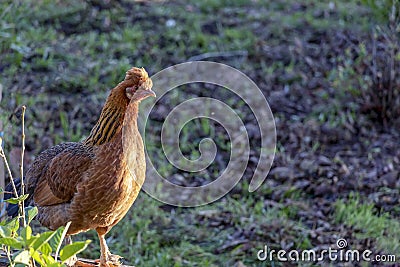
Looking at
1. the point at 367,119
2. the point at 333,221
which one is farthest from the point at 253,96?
the point at 333,221

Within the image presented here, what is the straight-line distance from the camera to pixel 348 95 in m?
6.57

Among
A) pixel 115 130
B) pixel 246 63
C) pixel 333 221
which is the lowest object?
pixel 333 221

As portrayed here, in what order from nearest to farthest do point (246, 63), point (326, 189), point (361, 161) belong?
point (326, 189)
point (361, 161)
point (246, 63)

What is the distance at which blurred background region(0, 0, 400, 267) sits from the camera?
16.1ft

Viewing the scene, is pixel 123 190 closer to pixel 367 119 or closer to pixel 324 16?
pixel 367 119

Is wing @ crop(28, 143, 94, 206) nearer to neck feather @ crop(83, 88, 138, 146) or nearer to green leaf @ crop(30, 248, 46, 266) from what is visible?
neck feather @ crop(83, 88, 138, 146)

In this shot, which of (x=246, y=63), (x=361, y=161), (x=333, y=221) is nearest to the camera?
(x=333, y=221)

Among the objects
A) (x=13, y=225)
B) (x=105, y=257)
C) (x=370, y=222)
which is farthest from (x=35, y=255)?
(x=370, y=222)

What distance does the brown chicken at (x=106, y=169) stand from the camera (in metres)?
3.30

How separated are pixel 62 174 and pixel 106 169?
0.30 metres

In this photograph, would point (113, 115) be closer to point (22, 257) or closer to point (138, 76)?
point (138, 76)

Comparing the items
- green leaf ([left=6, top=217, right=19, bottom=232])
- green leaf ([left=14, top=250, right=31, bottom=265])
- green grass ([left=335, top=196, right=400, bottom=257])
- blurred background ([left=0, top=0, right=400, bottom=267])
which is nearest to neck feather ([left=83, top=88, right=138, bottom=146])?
green leaf ([left=6, top=217, right=19, bottom=232])

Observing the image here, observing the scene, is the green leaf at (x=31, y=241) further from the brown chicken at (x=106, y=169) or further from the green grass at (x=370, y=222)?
the green grass at (x=370, y=222)

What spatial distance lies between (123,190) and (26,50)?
3.72 m
